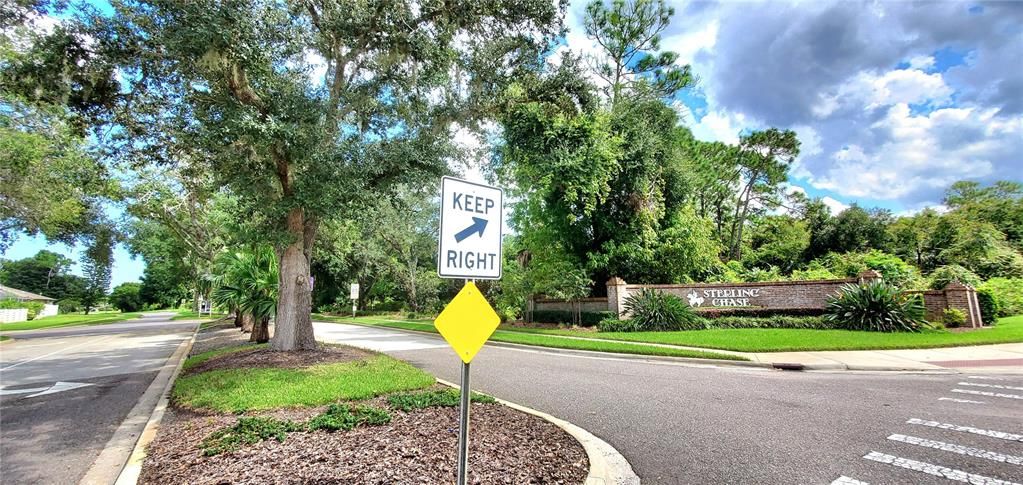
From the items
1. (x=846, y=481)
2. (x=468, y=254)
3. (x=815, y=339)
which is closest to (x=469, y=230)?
(x=468, y=254)

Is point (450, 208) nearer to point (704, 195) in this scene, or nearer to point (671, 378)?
point (671, 378)

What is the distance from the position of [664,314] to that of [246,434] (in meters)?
14.9

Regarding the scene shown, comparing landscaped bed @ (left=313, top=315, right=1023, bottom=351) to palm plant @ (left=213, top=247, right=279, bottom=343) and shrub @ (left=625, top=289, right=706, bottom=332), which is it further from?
palm plant @ (left=213, top=247, right=279, bottom=343)

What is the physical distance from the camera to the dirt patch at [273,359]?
909cm

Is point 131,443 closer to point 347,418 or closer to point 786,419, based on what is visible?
point 347,418

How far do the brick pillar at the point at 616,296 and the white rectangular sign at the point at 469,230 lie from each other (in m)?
15.9

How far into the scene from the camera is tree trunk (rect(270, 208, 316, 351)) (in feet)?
34.3

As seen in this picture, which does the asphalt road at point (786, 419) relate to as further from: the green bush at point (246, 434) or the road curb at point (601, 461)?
the green bush at point (246, 434)

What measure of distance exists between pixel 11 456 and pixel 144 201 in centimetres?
2173

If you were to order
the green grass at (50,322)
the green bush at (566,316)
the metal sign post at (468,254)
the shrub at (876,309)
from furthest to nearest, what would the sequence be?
the green grass at (50,322) < the green bush at (566,316) < the shrub at (876,309) < the metal sign post at (468,254)

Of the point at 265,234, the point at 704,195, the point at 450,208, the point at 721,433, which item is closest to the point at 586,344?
the point at 721,433

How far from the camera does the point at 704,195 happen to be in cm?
3544

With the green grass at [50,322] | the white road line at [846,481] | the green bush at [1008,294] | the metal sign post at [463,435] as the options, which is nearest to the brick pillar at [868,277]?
the green bush at [1008,294]

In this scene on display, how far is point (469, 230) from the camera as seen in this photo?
334cm
